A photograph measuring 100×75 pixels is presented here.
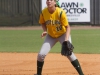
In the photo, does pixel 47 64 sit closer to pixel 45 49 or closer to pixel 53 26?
pixel 45 49

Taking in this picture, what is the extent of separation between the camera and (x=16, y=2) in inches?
950

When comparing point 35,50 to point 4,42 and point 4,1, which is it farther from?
point 4,1

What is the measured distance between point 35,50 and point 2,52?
1.14 m

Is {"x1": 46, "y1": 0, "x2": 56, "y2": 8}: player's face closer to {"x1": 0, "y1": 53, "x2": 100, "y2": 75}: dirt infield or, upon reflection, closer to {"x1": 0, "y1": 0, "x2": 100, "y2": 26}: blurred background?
{"x1": 0, "y1": 53, "x2": 100, "y2": 75}: dirt infield

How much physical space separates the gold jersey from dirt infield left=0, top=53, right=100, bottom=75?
1263 millimetres

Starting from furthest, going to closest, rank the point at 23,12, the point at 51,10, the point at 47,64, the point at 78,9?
the point at 23,12 → the point at 78,9 → the point at 47,64 → the point at 51,10

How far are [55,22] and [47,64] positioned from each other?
2.50 m

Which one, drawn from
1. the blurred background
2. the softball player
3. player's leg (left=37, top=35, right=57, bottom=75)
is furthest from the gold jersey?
the blurred background

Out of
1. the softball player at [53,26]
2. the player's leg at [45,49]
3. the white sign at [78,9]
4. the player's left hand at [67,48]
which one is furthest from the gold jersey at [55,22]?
the white sign at [78,9]

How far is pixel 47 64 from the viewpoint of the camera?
30.4 feet

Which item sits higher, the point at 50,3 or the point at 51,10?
the point at 50,3

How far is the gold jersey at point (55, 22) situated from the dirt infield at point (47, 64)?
1.26m

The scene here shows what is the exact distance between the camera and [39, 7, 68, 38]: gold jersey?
22.6 ft

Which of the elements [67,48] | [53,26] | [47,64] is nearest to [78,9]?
[47,64]
